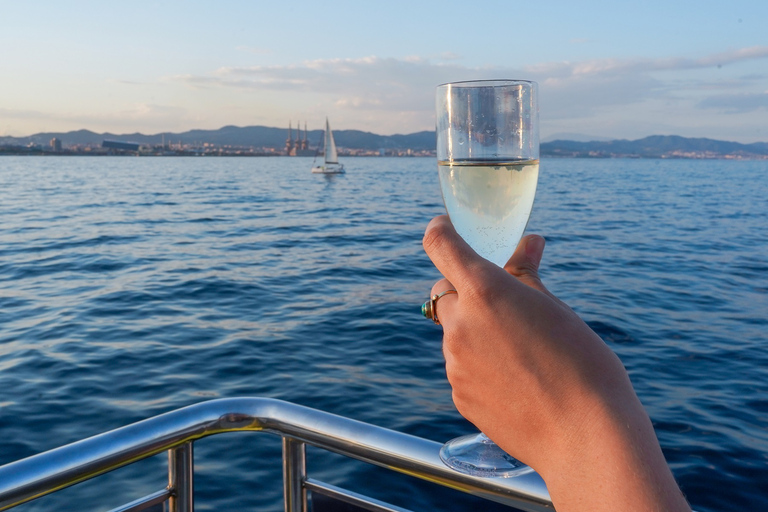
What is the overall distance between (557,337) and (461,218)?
361 millimetres

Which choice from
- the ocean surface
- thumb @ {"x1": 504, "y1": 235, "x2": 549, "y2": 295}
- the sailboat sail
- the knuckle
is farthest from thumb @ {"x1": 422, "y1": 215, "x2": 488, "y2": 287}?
the sailboat sail

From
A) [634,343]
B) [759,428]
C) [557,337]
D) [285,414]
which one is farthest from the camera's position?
[634,343]

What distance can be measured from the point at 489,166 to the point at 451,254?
0.29 meters

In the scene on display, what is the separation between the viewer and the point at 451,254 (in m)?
0.69

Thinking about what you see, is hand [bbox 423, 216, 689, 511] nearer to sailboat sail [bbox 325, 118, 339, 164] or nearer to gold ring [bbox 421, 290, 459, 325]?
gold ring [bbox 421, 290, 459, 325]

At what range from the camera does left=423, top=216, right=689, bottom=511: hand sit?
0.55 m

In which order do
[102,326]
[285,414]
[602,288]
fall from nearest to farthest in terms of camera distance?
[285,414] < [102,326] < [602,288]

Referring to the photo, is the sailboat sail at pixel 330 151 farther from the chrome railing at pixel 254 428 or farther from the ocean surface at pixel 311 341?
the chrome railing at pixel 254 428

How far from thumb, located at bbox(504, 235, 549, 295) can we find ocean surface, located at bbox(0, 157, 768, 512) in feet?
10.8

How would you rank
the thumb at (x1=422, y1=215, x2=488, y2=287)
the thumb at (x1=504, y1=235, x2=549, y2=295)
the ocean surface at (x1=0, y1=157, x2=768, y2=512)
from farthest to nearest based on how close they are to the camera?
the ocean surface at (x1=0, y1=157, x2=768, y2=512) < the thumb at (x1=504, y1=235, x2=549, y2=295) < the thumb at (x1=422, y1=215, x2=488, y2=287)

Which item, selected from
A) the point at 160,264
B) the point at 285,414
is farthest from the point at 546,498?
the point at 160,264

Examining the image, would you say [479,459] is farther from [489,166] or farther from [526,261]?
[489,166]

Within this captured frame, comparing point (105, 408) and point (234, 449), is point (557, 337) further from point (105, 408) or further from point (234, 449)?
point (105, 408)

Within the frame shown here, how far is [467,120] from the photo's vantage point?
3.10 feet
